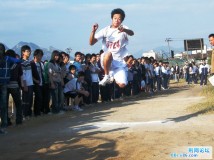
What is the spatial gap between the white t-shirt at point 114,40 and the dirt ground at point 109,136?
1.56 meters

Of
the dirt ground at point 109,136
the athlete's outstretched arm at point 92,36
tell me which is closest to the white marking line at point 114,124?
the dirt ground at point 109,136

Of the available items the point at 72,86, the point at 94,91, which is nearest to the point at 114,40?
the point at 72,86

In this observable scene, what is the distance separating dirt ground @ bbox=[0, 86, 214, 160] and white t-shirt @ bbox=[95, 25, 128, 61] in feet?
5.11

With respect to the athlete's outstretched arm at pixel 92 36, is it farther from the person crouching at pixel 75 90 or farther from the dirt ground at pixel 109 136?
the person crouching at pixel 75 90

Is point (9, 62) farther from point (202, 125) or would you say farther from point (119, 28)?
point (202, 125)

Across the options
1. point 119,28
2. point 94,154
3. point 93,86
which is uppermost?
point 119,28

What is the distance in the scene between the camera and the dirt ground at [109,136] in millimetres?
6164

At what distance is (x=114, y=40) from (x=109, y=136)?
1.98 meters

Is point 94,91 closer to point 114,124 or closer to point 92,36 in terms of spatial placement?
point 114,124

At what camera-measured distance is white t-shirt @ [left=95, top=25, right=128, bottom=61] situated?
25.9ft

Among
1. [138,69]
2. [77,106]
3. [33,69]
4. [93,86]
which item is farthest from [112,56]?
[138,69]

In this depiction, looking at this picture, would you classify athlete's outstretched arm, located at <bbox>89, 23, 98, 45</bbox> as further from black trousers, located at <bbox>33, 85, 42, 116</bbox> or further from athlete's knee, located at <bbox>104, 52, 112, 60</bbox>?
black trousers, located at <bbox>33, 85, 42, 116</bbox>

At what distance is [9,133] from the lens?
28.0 feet

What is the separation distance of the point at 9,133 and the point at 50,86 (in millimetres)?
3026
